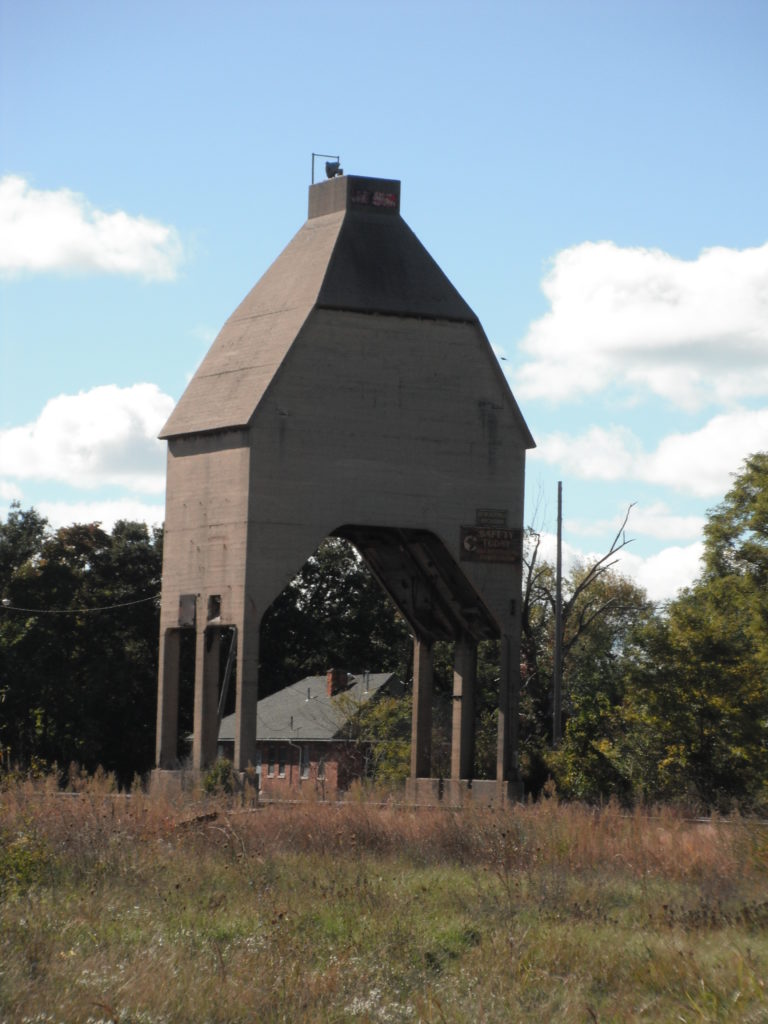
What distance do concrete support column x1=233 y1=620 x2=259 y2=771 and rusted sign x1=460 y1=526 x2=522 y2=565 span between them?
17.6 ft

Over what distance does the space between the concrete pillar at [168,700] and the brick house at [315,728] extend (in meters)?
21.5

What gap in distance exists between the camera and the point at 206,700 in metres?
35.6

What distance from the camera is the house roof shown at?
64.7m

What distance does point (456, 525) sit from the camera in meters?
36.4

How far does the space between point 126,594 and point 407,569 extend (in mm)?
32065

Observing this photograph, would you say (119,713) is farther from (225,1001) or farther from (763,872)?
(225,1001)

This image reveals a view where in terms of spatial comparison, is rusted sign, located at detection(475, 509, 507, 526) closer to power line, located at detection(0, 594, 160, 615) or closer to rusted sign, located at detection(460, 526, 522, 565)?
rusted sign, located at detection(460, 526, 522, 565)

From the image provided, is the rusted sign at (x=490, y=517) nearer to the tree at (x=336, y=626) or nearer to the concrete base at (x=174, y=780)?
the concrete base at (x=174, y=780)

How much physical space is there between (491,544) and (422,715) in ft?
17.6

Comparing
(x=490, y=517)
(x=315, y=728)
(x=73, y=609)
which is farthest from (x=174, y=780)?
(x=73, y=609)

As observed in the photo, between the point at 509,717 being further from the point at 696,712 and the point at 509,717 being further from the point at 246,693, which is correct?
the point at 246,693

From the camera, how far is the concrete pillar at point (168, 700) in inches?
1444

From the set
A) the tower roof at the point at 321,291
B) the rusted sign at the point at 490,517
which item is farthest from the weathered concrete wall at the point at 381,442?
the tower roof at the point at 321,291

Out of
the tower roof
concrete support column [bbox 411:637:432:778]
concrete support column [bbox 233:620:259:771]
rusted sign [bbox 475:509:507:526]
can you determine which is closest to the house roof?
concrete support column [bbox 411:637:432:778]
